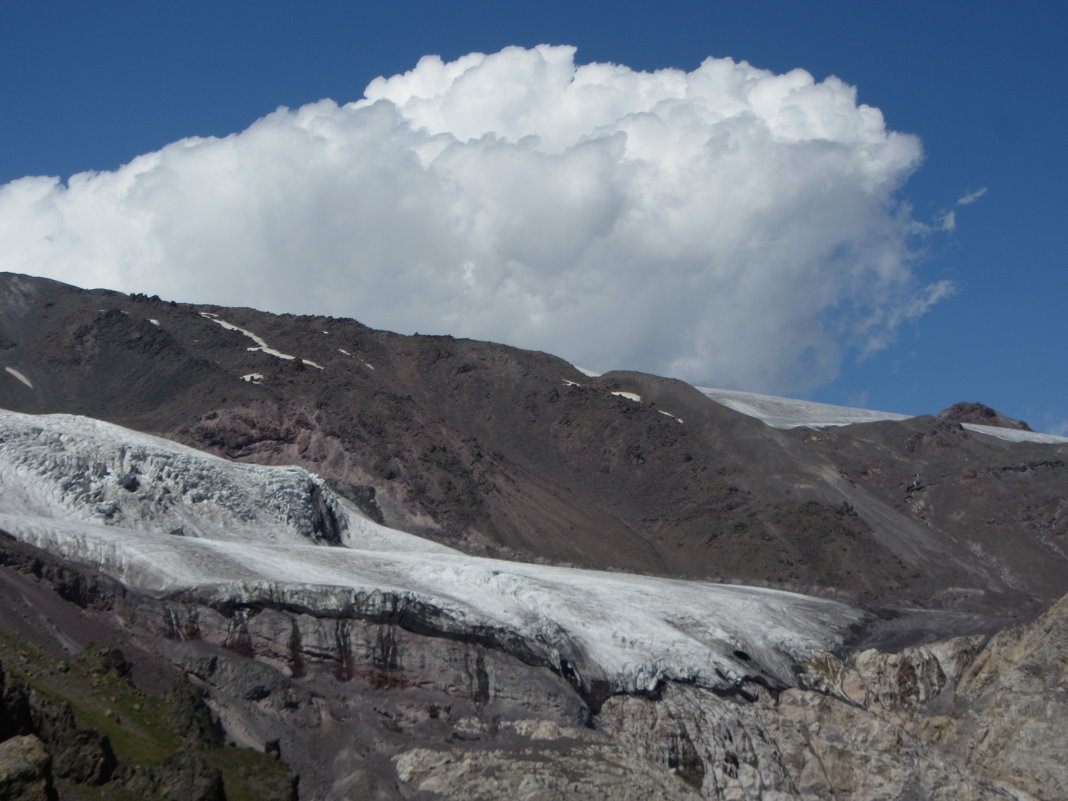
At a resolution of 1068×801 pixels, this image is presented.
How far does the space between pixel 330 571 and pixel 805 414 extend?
10729 centimetres

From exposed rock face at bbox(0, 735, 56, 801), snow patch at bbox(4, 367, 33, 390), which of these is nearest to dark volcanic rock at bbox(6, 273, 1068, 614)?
snow patch at bbox(4, 367, 33, 390)

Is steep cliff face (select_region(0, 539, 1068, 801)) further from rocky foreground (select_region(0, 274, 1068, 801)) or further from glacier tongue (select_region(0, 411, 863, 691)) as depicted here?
glacier tongue (select_region(0, 411, 863, 691))

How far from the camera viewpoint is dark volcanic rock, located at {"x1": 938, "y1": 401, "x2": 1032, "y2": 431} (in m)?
146

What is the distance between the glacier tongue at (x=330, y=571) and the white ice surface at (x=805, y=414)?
75.1 meters

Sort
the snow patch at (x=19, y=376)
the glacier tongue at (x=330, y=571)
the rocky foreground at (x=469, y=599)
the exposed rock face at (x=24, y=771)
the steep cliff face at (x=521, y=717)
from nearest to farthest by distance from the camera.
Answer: the exposed rock face at (x=24, y=771) → the rocky foreground at (x=469, y=599) → the steep cliff face at (x=521, y=717) → the glacier tongue at (x=330, y=571) → the snow patch at (x=19, y=376)

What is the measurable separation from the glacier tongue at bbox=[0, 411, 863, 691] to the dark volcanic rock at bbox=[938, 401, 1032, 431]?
289 feet

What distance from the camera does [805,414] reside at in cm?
14838

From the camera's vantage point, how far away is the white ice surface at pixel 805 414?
13688cm

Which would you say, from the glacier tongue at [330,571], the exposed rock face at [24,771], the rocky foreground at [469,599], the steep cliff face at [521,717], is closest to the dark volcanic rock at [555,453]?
the rocky foreground at [469,599]

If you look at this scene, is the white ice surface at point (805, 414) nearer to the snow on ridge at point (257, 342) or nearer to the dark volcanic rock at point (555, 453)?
the dark volcanic rock at point (555, 453)

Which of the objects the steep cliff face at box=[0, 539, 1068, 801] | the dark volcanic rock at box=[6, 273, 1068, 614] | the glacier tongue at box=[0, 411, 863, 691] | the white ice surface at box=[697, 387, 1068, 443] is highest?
the white ice surface at box=[697, 387, 1068, 443]

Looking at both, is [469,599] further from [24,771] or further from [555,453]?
[555,453]

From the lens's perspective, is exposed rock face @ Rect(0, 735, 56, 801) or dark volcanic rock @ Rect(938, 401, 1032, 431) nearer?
exposed rock face @ Rect(0, 735, 56, 801)

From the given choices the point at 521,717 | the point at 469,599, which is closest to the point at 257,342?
the point at 469,599
